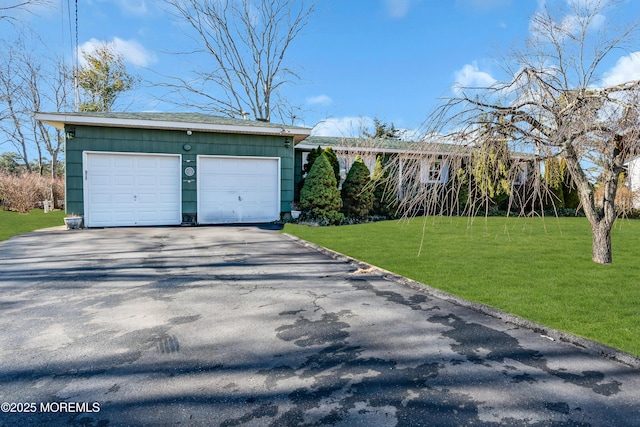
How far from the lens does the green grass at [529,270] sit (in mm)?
3445

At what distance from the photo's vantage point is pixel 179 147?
1134 centimetres

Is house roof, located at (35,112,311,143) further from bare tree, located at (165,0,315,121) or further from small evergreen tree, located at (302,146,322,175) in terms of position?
bare tree, located at (165,0,315,121)

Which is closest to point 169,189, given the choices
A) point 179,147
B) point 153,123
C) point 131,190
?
point 131,190

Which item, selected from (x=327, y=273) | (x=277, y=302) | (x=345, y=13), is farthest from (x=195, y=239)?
(x=345, y=13)

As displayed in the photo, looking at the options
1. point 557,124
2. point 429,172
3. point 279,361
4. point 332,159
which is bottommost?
point 279,361

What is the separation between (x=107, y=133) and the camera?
420 inches

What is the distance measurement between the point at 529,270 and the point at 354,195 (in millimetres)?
8577

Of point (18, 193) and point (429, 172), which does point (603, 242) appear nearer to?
point (429, 172)

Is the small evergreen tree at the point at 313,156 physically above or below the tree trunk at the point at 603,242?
above

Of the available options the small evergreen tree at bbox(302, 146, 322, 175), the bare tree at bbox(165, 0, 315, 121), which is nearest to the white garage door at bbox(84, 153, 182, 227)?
the small evergreen tree at bbox(302, 146, 322, 175)

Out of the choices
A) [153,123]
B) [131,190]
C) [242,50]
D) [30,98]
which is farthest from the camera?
[30,98]

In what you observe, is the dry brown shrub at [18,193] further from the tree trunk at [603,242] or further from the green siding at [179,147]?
the tree trunk at [603,242]

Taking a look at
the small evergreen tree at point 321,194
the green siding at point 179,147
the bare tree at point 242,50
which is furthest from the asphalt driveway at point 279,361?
the bare tree at point 242,50

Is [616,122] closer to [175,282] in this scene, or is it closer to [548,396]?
[548,396]
